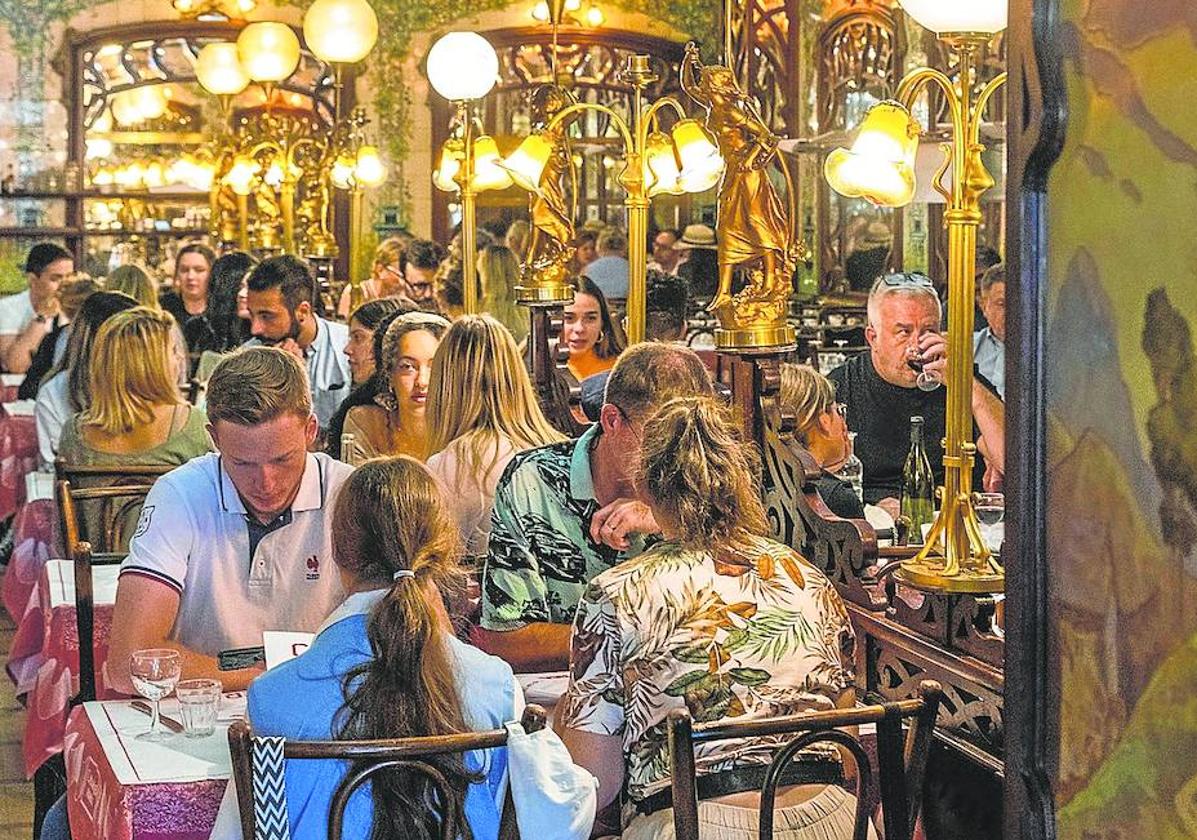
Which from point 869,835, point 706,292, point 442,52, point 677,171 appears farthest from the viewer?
point 706,292

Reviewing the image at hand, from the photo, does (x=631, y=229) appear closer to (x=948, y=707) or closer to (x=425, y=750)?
(x=948, y=707)

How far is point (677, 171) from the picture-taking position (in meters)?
6.05

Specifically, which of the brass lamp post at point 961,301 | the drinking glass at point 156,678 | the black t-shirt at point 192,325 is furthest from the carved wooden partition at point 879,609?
the black t-shirt at point 192,325

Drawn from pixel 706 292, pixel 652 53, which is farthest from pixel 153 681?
pixel 652 53

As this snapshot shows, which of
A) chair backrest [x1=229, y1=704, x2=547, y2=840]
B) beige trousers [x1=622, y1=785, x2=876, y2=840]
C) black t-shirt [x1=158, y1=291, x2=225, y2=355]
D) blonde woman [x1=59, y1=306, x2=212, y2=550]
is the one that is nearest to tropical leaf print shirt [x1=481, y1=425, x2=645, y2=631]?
beige trousers [x1=622, y1=785, x2=876, y2=840]

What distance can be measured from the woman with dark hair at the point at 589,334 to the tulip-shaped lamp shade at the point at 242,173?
13.7ft

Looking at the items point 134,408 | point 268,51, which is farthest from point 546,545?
point 268,51

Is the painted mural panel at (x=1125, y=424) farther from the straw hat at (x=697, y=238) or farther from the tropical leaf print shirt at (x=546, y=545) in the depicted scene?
the straw hat at (x=697, y=238)

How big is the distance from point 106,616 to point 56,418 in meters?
2.78

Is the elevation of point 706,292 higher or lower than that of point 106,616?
higher

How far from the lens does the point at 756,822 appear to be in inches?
117

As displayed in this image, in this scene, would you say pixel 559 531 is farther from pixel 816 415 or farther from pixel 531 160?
pixel 531 160

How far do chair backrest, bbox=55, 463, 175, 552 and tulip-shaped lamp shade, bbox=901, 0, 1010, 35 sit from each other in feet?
8.43

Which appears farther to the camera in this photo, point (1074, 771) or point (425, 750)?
point (425, 750)
